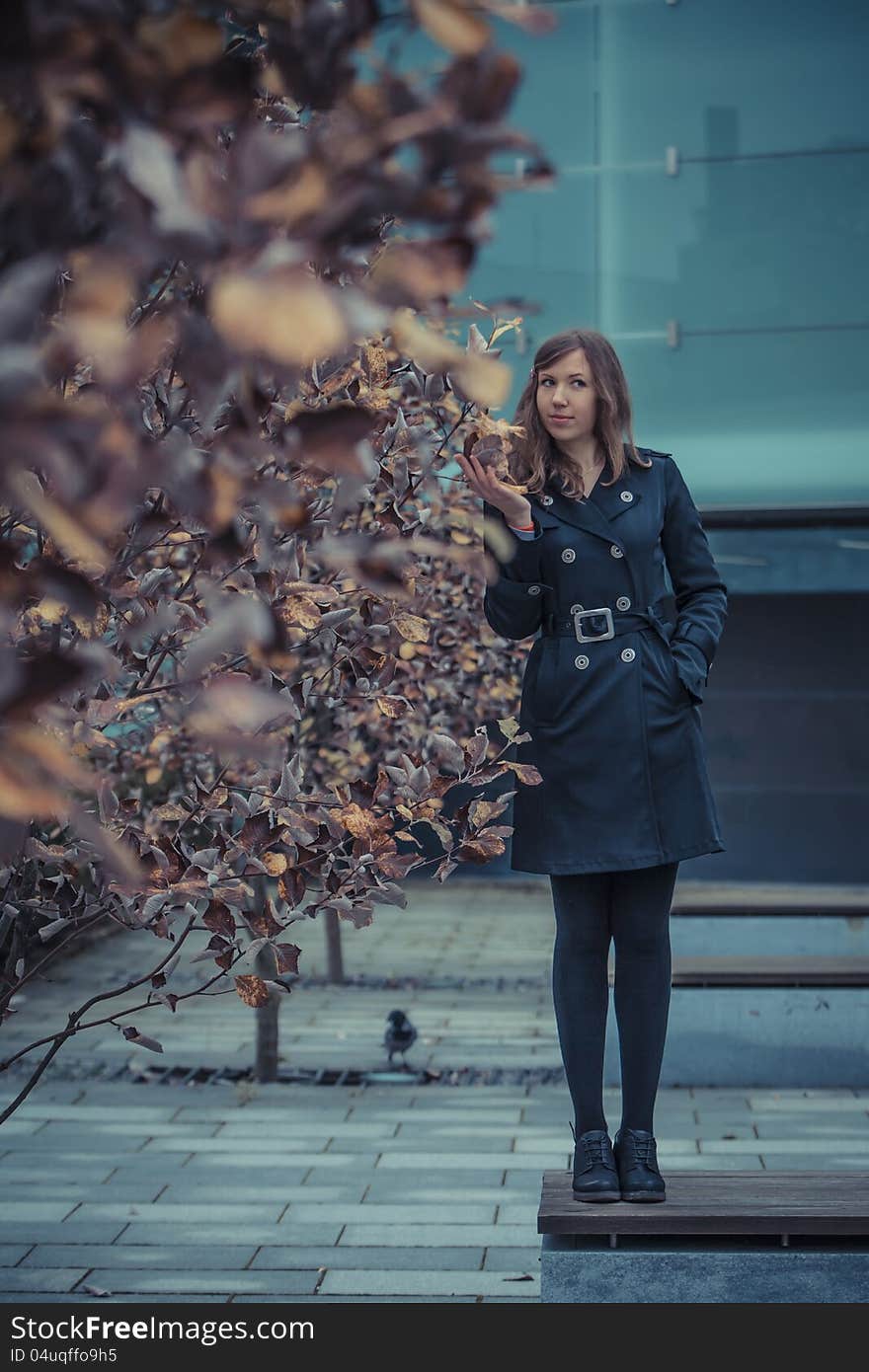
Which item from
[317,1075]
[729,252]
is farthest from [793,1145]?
[729,252]

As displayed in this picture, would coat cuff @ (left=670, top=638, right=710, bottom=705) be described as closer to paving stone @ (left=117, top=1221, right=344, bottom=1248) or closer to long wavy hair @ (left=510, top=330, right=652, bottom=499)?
long wavy hair @ (left=510, top=330, right=652, bottom=499)

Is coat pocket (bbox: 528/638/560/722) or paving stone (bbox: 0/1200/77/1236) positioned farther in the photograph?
paving stone (bbox: 0/1200/77/1236)

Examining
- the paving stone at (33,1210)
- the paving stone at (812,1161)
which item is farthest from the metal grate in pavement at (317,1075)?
the paving stone at (33,1210)

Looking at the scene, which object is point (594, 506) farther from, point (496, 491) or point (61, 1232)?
point (61, 1232)

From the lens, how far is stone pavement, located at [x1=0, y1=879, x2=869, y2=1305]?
3.70 meters

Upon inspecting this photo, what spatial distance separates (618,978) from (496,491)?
3.40 ft

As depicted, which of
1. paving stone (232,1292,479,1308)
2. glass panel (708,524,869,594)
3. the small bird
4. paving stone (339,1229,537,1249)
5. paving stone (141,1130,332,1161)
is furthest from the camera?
glass panel (708,524,869,594)

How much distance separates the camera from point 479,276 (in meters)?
11.5

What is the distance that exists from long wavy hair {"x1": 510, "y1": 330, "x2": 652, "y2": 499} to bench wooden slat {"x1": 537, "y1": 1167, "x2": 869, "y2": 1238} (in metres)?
1.37

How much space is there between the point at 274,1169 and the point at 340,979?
3489mm

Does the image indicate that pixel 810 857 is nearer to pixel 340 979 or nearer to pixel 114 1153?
pixel 340 979

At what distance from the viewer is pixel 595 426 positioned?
3191 mm

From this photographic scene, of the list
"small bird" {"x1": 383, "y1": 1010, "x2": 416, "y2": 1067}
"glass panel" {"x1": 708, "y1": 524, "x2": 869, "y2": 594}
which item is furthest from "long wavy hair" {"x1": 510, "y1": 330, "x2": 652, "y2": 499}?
"glass panel" {"x1": 708, "y1": 524, "x2": 869, "y2": 594}
